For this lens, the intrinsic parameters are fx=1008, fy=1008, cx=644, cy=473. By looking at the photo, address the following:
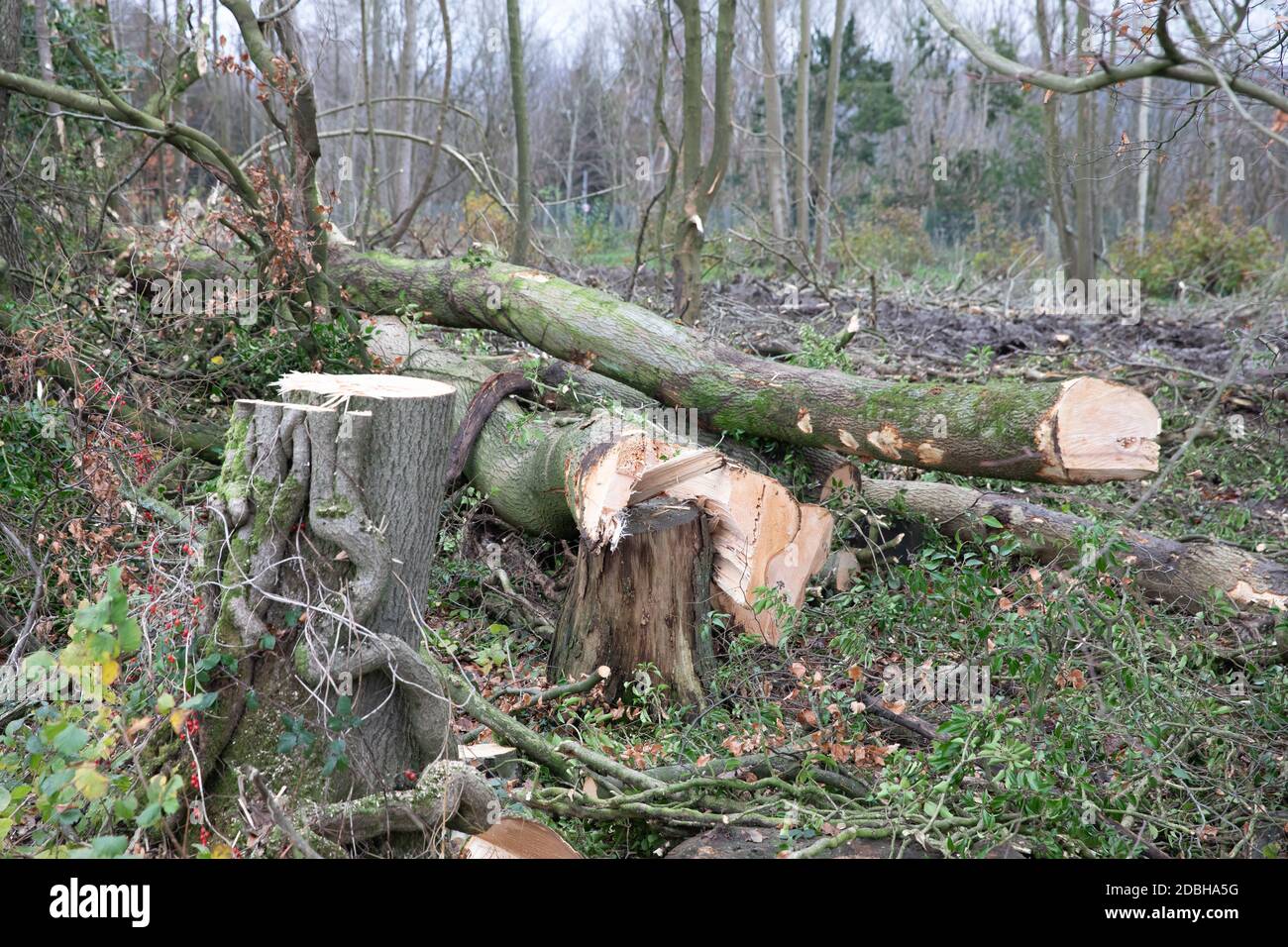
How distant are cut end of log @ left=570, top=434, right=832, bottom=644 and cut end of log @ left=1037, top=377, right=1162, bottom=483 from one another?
122cm

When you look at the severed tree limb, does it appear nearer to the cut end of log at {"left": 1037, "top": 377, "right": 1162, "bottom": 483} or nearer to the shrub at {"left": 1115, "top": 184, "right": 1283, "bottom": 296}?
the cut end of log at {"left": 1037, "top": 377, "right": 1162, "bottom": 483}

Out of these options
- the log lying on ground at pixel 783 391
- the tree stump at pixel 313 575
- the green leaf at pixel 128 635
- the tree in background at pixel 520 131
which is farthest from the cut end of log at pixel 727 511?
the tree in background at pixel 520 131

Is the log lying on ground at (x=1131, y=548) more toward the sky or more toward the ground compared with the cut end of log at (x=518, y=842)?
more toward the sky

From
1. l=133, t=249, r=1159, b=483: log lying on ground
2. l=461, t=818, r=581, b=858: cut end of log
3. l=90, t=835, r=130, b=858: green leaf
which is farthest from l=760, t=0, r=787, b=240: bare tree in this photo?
l=90, t=835, r=130, b=858: green leaf

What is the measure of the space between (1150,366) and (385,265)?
17.4ft

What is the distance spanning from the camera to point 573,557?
16.6 ft

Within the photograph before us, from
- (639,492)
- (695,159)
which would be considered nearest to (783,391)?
(639,492)

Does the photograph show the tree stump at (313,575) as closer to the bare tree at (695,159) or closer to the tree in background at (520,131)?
the bare tree at (695,159)

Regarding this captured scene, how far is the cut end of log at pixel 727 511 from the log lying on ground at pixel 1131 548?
0.57m

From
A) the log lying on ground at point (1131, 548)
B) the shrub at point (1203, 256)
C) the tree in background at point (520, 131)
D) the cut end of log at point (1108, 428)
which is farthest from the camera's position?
the shrub at point (1203, 256)

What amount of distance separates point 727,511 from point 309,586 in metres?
2.13

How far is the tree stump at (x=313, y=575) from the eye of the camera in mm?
2699

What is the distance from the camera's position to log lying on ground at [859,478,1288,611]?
14.7ft
